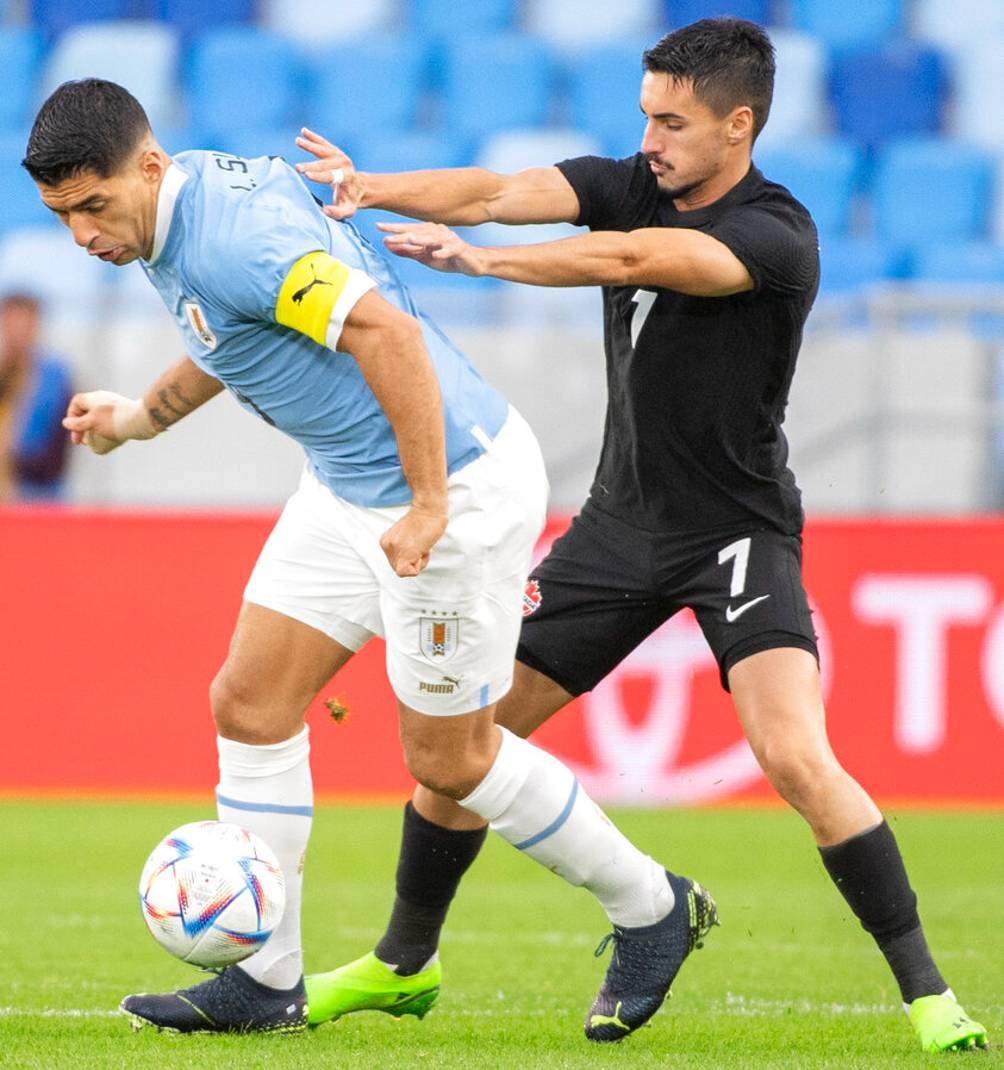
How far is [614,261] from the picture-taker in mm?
4176

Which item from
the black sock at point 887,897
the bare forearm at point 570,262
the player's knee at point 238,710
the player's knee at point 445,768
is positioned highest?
the bare forearm at point 570,262

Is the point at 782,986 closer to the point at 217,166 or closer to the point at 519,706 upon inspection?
the point at 519,706

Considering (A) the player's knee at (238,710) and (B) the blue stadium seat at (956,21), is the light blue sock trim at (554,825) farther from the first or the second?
(B) the blue stadium seat at (956,21)

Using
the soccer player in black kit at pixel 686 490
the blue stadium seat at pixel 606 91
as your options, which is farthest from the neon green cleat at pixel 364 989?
the blue stadium seat at pixel 606 91

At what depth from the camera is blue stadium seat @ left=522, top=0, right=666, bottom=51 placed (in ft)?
46.1

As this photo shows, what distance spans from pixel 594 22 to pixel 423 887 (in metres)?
10.4

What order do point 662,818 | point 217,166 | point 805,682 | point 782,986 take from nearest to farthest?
point 217,166
point 805,682
point 782,986
point 662,818

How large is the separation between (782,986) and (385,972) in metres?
1.27

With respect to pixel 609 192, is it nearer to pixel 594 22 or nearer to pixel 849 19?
pixel 594 22

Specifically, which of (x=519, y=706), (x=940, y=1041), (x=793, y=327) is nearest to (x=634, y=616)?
(x=519, y=706)

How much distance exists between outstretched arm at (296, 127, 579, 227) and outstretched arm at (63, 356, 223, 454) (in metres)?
0.67

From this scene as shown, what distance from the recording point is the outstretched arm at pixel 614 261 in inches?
156

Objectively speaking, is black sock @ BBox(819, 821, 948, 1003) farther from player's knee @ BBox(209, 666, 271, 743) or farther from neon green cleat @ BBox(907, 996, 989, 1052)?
player's knee @ BBox(209, 666, 271, 743)

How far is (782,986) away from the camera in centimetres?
546
